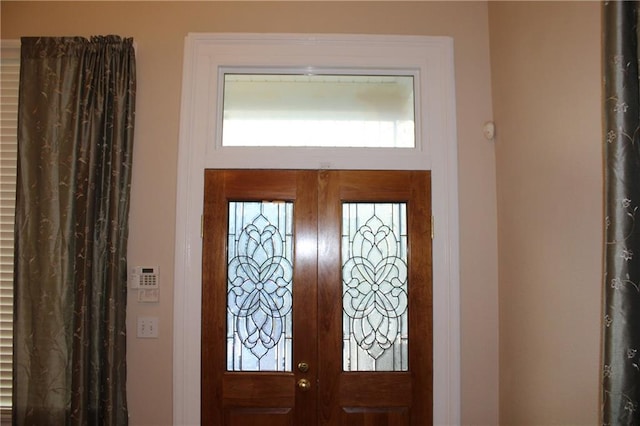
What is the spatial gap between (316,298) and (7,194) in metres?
1.91

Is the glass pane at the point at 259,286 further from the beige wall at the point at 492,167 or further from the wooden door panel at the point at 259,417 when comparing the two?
the beige wall at the point at 492,167

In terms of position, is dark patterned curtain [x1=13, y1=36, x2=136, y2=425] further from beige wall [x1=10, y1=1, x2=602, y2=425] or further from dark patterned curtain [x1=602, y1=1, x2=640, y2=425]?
dark patterned curtain [x1=602, y1=1, x2=640, y2=425]

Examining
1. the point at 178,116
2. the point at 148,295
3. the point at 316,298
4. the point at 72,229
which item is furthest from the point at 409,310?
the point at 72,229

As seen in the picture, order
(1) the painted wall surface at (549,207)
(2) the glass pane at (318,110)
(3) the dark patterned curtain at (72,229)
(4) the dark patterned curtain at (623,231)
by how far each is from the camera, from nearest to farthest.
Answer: (4) the dark patterned curtain at (623,231)
(1) the painted wall surface at (549,207)
(3) the dark patterned curtain at (72,229)
(2) the glass pane at (318,110)

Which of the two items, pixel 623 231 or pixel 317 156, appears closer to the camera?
pixel 623 231

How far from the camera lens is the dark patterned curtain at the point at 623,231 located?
1.13m

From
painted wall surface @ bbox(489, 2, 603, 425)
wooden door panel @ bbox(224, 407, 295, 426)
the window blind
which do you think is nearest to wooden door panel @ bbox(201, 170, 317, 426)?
wooden door panel @ bbox(224, 407, 295, 426)

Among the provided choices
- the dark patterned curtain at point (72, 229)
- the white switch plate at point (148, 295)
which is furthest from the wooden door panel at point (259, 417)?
the white switch plate at point (148, 295)

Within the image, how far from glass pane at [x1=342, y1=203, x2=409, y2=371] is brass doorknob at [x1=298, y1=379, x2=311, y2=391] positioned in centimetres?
22

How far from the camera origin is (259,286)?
2086mm

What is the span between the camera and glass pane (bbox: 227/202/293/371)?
2.06 m

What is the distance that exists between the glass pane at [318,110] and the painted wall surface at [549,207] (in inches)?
22.6

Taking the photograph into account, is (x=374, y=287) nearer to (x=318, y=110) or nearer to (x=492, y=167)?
(x=492, y=167)

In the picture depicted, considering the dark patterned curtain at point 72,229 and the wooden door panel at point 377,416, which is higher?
the dark patterned curtain at point 72,229
